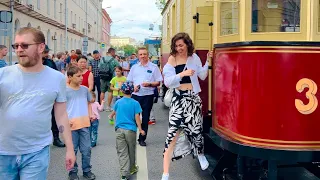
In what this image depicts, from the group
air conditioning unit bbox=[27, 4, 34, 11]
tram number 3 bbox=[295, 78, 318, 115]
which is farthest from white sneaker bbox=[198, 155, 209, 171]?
air conditioning unit bbox=[27, 4, 34, 11]

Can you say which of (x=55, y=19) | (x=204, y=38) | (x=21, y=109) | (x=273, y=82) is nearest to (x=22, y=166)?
(x=21, y=109)

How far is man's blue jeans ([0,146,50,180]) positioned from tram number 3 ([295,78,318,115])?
7.59 ft

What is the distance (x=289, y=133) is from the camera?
13.0 feet

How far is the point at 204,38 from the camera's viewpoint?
20.2 ft

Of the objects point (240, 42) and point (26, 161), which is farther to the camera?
point (240, 42)

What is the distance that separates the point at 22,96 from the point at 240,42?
2.10 metres

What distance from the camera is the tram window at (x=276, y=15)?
4062 millimetres

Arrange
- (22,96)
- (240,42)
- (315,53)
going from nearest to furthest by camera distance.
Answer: (22,96), (315,53), (240,42)

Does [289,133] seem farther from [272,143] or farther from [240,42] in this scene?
[240,42]

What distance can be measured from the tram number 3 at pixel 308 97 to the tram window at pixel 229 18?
93 centimetres

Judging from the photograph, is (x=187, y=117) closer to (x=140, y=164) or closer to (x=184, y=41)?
(x=184, y=41)

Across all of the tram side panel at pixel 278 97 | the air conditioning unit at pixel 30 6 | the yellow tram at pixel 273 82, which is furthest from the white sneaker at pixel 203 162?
the air conditioning unit at pixel 30 6

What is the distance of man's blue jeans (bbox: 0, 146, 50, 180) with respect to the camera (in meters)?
3.18

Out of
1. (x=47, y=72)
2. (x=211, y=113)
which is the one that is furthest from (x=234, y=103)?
(x=47, y=72)
